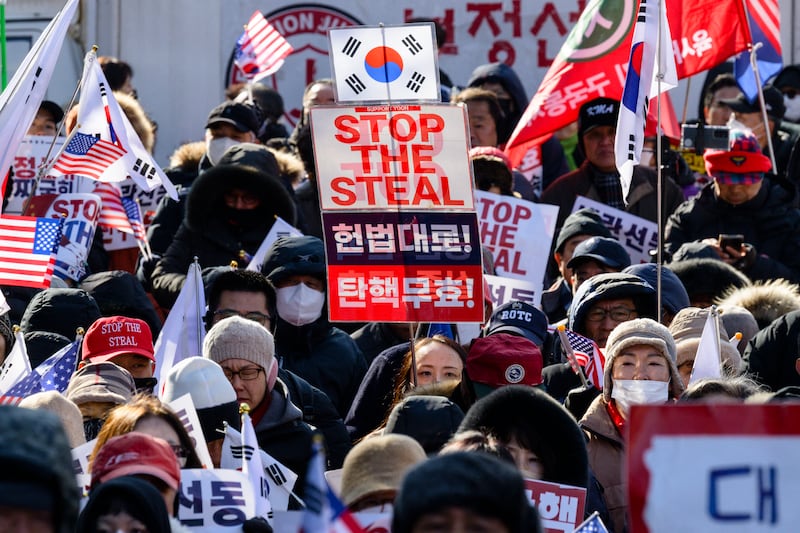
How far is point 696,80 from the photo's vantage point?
13961 mm

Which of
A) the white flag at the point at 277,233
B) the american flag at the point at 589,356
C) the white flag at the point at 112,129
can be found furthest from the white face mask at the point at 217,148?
the american flag at the point at 589,356

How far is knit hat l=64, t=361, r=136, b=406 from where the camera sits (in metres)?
6.77

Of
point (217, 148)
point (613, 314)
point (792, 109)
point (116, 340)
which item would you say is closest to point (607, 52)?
point (217, 148)

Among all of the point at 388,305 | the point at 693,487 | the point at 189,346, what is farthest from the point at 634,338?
the point at 693,487

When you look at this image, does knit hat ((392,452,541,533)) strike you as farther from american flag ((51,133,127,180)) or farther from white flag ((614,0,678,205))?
american flag ((51,133,127,180))

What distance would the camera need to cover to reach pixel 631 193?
1061 centimetres

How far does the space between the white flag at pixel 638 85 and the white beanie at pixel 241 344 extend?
1992mm

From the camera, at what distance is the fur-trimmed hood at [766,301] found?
28.7 feet

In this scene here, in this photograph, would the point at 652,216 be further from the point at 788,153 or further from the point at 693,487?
the point at 693,487

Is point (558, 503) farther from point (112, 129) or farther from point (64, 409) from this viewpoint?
point (112, 129)

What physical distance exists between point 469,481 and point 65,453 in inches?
33.1

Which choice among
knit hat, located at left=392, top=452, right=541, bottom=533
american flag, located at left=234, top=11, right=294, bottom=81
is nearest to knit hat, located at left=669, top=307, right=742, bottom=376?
knit hat, located at left=392, top=452, right=541, bottom=533

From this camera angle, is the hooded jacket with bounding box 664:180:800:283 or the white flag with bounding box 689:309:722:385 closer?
the white flag with bounding box 689:309:722:385

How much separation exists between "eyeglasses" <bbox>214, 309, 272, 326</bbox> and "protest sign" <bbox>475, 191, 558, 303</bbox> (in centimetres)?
224
